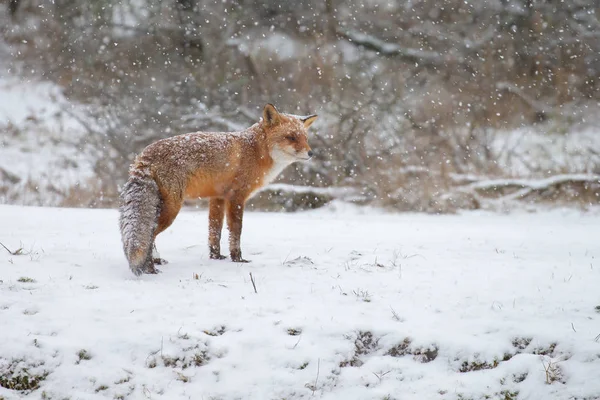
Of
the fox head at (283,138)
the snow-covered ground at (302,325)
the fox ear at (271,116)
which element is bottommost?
the snow-covered ground at (302,325)

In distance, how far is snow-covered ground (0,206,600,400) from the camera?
3857 millimetres

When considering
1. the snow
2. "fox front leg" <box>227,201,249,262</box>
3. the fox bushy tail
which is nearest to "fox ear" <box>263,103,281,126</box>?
"fox front leg" <box>227,201,249,262</box>

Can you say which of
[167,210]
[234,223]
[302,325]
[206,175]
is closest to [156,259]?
[167,210]

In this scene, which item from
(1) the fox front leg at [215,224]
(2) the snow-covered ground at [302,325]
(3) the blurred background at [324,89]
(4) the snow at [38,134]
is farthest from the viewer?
(4) the snow at [38,134]

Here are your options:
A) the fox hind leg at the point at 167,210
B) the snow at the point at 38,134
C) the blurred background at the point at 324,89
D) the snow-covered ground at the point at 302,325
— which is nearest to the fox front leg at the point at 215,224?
the snow-covered ground at the point at 302,325

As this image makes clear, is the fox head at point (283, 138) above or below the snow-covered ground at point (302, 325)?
above

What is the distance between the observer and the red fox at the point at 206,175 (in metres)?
5.60

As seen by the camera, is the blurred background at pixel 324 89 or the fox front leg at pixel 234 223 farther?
the blurred background at pixel 324 89

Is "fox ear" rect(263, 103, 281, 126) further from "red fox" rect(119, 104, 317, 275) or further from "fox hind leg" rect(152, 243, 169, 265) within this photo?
"fox hind leg" rect(152, 243, 169, 265)

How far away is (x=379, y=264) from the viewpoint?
255 inches

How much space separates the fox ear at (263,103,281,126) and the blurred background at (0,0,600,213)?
7.23 metres

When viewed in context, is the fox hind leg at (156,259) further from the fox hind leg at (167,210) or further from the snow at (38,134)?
the snow at (38,134)

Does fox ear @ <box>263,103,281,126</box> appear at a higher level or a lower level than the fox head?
higher

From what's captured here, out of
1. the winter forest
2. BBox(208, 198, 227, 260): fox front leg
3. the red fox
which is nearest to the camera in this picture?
the winter forest
